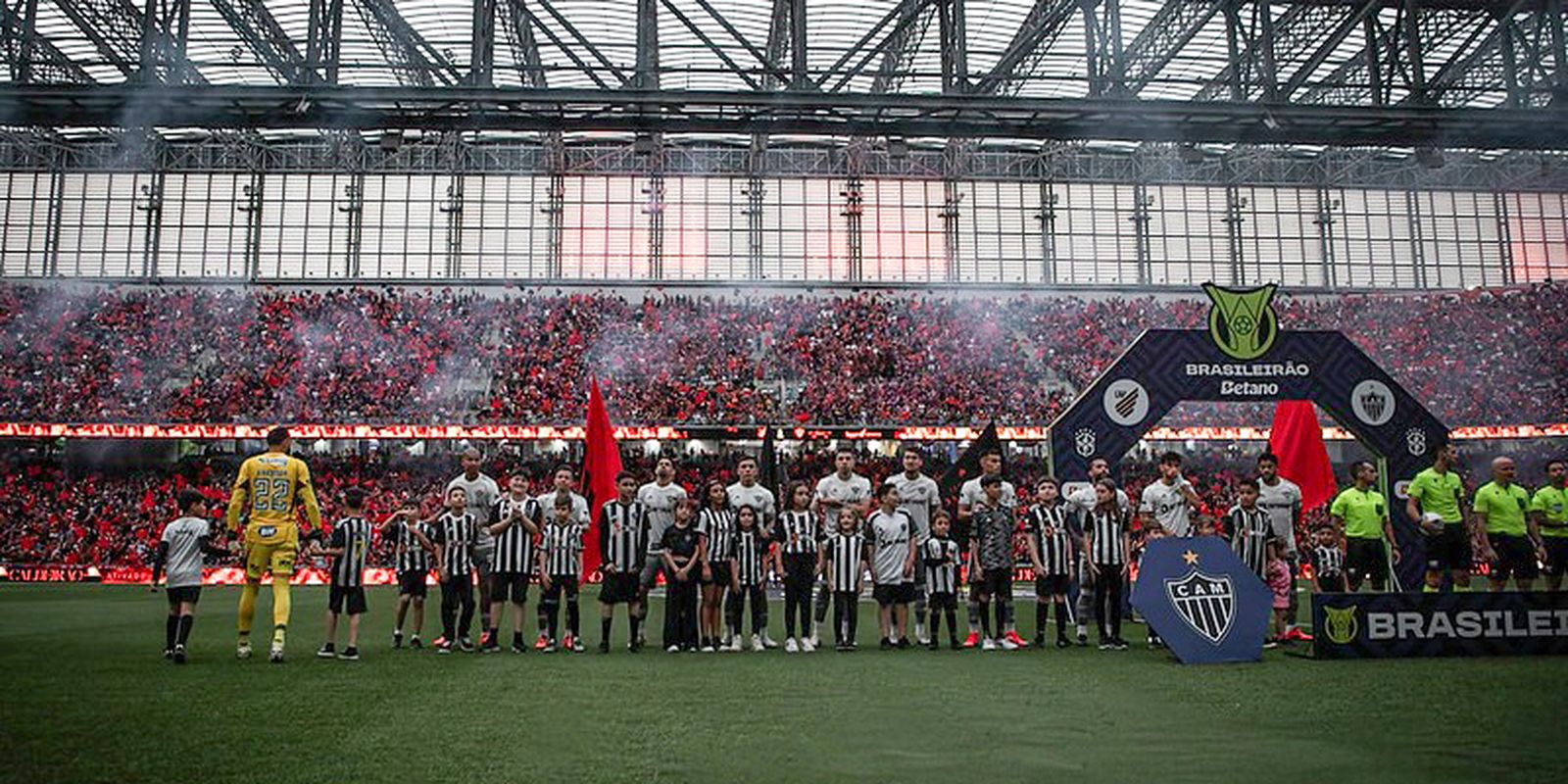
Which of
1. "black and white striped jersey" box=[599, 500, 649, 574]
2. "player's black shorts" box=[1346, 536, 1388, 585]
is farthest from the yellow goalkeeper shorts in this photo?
"player's black shorts" box=[1346, 536, 1388, 585]

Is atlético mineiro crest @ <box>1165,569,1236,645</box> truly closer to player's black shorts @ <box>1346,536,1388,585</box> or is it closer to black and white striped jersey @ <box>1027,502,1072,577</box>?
black and white striped jersey @ <box>1027,502,1072,577</box>

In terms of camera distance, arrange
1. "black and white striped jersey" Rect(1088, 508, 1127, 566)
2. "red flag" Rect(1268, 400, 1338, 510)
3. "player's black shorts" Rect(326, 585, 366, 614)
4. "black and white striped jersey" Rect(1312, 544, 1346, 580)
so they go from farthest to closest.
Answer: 1. "red flag" Rect(1268, 400, 1338, 510)
2. "black and white striped jersey" Rect(1312, 544, 1346, 580)
3. "black and white striped jersey" Rect(1088, 508, 1127, 566)
4. "player's black shorts" Rect(326, 585, 366, 614)

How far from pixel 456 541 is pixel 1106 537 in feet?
21.7

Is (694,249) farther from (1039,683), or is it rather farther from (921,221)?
(1039,683)

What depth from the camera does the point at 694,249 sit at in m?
43.8

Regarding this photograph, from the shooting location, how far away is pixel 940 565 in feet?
35.4

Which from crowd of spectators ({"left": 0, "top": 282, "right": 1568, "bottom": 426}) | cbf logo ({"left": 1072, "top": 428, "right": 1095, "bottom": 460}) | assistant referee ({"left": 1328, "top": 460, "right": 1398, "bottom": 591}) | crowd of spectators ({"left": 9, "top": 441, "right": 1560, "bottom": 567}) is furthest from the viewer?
crowd of spectators ({"left": 0, "top": 282, "right": 1568, "bottom": 426})

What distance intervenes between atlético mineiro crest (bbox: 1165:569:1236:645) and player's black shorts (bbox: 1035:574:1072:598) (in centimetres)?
168

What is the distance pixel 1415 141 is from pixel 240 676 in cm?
1465

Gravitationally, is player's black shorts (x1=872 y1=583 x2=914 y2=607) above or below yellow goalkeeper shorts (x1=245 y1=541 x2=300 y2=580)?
below

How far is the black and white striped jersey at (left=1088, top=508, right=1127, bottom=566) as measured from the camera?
10.8 metres

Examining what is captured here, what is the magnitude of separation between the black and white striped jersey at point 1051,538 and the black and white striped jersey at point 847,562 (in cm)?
182

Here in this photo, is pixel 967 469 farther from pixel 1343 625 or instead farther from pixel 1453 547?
pixel 1343 625

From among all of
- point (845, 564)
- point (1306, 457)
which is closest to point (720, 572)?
point (845, 564)
